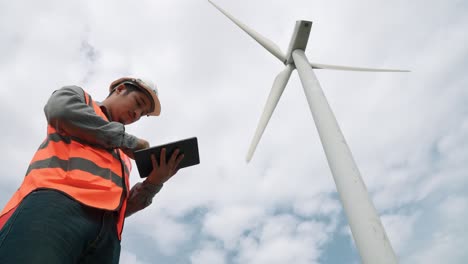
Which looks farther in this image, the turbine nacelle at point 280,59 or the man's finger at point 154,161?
the turbine nacelle at point 280,59

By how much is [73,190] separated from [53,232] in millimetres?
385

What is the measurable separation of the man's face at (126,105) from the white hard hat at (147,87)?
9 cm

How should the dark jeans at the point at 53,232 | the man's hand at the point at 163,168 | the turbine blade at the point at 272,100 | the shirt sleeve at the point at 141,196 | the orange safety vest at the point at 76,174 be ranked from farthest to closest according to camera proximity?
the turbine blade at the point at 272,100 → the shirt sleeve at the point at 141,196 → the man's hand at the point at 163,168 → the orange safety vest at the point at 76,174 → the dark jeans at the point at 53,232

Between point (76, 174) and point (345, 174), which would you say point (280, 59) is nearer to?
point (345, 174)

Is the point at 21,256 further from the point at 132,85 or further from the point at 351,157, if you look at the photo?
the point at 351,157

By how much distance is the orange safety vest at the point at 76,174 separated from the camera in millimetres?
Result: 2576

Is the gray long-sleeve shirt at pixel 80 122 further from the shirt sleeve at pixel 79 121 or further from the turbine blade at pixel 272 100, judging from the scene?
the turbine blade at pixel 272 100

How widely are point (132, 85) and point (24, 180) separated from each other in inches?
69.2

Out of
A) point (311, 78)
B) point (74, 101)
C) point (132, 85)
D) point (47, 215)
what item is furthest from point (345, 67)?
point (47, 215)

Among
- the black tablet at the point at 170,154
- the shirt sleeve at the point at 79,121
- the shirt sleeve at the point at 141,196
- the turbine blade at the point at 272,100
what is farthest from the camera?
the turbine blade at the point at 272,100

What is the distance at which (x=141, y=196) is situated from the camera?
3.81 meters

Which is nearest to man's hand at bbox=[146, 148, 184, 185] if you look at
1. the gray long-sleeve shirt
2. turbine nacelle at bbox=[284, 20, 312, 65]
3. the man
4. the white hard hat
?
the man

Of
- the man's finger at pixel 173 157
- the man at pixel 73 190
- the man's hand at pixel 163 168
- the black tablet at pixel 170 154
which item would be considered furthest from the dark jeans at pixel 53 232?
the man's finger at pixel 173 157

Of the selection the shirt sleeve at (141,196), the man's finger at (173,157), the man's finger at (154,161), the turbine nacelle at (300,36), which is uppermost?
the turbine nacelle at (300,36)
